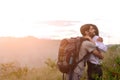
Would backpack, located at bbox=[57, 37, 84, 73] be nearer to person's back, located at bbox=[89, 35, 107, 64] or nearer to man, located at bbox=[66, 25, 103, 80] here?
man, located at bbox=[66, 25, 103, 80]

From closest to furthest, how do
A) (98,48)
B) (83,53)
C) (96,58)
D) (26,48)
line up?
(83,53) → (98,48) → (96,58) → (26,48)

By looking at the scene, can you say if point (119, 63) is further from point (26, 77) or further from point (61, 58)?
point (26, 77)

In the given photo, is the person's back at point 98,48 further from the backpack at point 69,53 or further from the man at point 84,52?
the backpack at point 69,53

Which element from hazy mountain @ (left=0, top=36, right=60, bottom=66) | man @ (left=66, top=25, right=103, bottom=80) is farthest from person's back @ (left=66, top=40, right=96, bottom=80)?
hazy mountain @ (left=0, top=36, right=60, bottom=66)

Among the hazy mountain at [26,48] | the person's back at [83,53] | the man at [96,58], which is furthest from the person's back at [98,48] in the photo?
the hazy mountain at [26,48]

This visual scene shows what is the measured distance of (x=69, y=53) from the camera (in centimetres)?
1011

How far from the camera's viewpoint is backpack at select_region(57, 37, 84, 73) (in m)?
10.1

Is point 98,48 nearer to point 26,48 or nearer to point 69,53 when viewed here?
point 69,53

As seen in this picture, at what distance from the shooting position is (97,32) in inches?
410

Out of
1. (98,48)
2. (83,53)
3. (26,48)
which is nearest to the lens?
(83,53)

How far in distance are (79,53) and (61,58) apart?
392 mm

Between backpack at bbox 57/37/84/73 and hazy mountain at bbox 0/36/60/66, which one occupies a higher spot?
backpack at bbox 57/37/84/73

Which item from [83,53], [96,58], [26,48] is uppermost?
[83,53]

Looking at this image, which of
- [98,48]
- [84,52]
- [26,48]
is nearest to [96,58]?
[98,48]
